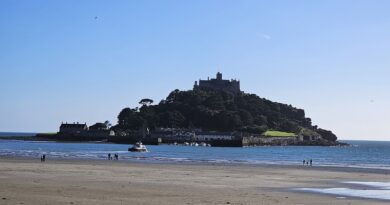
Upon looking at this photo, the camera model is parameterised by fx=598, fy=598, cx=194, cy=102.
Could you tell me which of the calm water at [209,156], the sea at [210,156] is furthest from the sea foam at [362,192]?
the calm water at [209,156]

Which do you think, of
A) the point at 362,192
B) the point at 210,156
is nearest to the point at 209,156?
the point at 210,156

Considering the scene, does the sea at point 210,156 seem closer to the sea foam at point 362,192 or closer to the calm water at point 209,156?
the calm water at point 209,156

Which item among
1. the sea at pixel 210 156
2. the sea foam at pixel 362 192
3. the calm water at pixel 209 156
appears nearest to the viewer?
the sea foam at pixel 362 192

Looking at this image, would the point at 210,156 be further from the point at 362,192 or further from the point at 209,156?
the point at 362,192

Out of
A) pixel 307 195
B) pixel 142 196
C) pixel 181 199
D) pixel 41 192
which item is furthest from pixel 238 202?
pixel 41 192

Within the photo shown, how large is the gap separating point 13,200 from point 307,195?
565 inches

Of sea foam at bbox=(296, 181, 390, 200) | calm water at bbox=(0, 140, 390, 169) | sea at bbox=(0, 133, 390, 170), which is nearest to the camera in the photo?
sea foam at bbox=(296, 181, 390, 200)

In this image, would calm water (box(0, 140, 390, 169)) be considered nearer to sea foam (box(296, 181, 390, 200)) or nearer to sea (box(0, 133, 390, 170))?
sea (box(0, 133, 390, 170))

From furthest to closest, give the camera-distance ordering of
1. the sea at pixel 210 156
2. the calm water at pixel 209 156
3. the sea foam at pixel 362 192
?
the calm water at pixel 209 156 → the sea at pixel 210 156 → the sea foam at pixel 362 192

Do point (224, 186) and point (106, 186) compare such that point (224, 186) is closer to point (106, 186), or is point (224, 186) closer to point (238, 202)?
point (106, 186)

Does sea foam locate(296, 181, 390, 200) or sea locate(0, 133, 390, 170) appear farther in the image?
sea locate(0, 133, 390, 170)

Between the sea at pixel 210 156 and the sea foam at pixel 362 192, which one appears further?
the sea at pixel 210 156

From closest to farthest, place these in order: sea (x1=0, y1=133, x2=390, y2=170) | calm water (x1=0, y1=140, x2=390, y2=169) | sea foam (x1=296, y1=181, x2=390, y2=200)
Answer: sea foam (x1=296, y1=181, x2=390, y2=200) < sea (x1=0, y1=133, x2=390, y2=170) < calm water (x1=0, y1=140, x2=390, y2=169)

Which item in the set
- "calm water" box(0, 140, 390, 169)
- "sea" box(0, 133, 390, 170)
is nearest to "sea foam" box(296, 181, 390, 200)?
"sea" box(0, 133, 390, 170)
